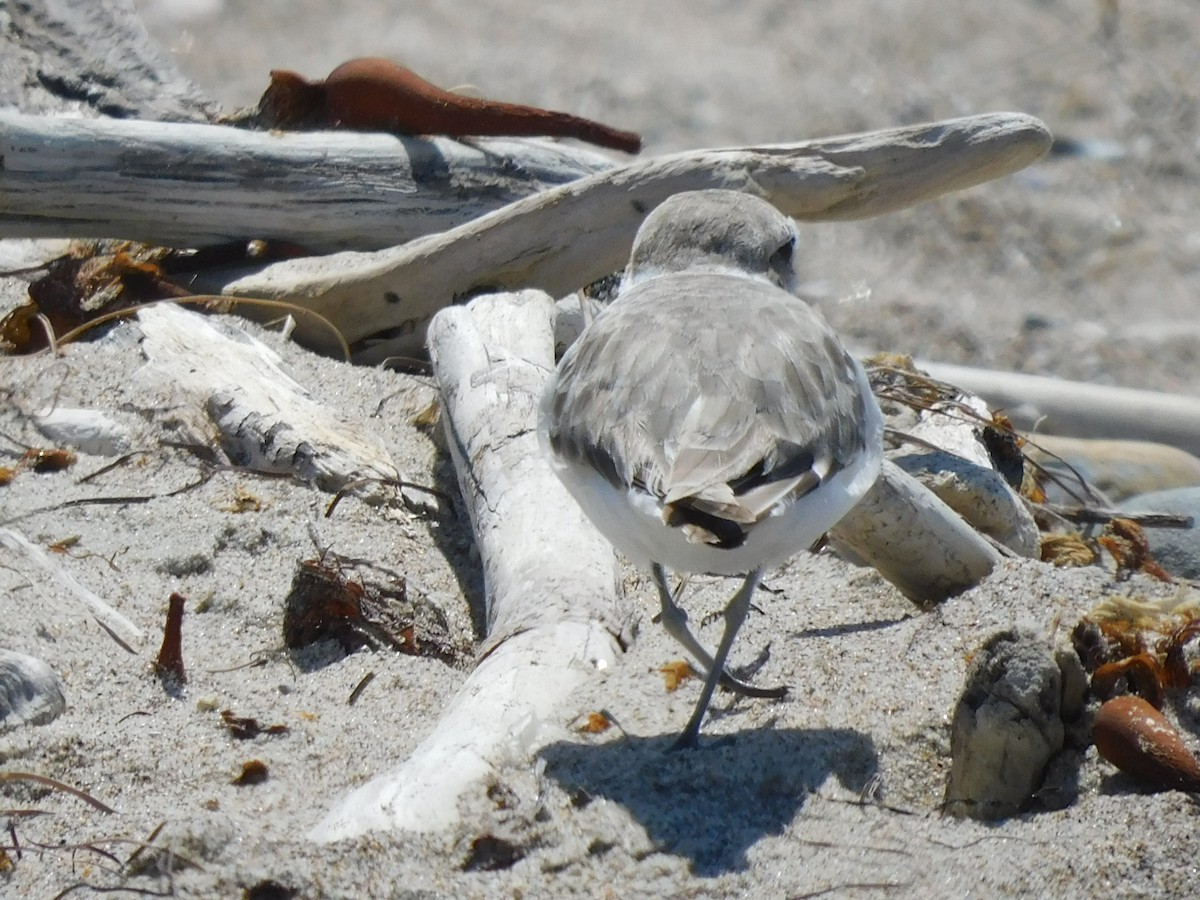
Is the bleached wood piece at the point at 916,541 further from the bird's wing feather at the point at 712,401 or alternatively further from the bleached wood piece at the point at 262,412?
the bleached wood piece at the point at 262,412

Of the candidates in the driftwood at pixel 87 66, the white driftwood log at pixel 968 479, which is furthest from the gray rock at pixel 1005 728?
the driftwood at pixel 87 66

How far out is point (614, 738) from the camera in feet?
10.8

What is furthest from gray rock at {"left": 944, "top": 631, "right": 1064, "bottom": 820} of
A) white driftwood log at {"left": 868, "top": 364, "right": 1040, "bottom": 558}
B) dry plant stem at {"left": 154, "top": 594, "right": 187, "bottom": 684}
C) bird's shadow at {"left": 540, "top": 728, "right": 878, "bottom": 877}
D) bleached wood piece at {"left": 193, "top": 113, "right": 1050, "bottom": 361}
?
bleached wood piece at {"left": 193, "top": 113, "right": 1050, "bottom": 361}

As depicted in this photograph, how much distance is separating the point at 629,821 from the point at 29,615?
164 cm

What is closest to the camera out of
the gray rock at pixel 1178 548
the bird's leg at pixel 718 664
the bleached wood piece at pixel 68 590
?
the bird's leg at pixel 718 664

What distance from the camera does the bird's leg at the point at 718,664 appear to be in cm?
328

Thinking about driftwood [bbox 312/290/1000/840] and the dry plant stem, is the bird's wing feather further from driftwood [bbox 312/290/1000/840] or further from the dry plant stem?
the dry plant stem

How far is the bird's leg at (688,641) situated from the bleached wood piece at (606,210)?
1.98 metres

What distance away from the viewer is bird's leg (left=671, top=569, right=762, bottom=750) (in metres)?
3.28

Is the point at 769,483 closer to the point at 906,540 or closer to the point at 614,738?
the point at 614,738

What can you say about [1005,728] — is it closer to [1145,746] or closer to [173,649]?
[1145,746]

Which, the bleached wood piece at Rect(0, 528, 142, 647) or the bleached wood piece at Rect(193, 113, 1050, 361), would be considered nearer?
the bleached wood piece at Rect(0, 528, 142, 647)

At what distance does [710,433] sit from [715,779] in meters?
0.73

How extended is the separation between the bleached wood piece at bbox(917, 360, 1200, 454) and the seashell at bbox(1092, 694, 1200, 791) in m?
3.38
